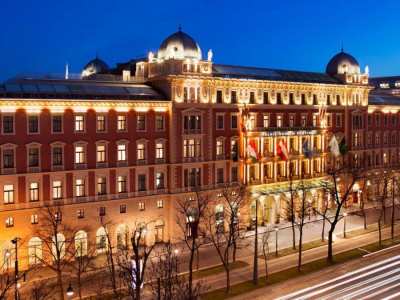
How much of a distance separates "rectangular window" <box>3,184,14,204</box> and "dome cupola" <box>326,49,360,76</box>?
219 feet

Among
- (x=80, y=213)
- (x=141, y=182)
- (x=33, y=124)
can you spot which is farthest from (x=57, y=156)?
(x=141, y=182)

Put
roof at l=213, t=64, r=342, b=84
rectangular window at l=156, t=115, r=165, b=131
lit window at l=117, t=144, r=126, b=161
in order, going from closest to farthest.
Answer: lit window at l=117, t=144, r=126, b=161, rectangular window at l=156, t=115, r=165, b=131, roof at l=213, t=64, r=342, b=84

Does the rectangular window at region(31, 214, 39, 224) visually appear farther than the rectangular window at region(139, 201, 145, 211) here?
No

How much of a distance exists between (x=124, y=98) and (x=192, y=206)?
18934 millimetres

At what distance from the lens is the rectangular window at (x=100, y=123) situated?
72.2 m

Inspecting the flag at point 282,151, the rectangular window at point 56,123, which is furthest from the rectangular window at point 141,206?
the flag at point 282,151

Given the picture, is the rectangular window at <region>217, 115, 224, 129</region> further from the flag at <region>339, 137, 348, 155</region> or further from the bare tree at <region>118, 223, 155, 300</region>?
the flag at <region>339, 137, 348, 155</region>

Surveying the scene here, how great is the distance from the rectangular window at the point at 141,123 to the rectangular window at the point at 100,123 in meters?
5.00

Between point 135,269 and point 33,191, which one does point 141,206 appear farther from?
point 135,269

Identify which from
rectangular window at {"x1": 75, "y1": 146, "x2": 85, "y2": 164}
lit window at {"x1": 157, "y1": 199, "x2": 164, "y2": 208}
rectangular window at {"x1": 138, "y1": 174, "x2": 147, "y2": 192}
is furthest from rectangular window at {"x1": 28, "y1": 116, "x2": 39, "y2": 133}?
lit window at {"x1": 157, "y1": 199, "x2": 164, "y2": 208}

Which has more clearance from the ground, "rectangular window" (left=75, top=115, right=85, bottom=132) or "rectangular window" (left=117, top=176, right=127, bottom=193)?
"rectangular window" (left=75, top=115, right=85, bottom=132)

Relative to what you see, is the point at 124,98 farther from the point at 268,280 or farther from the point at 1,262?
the point at 268,280

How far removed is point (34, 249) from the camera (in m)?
67.3

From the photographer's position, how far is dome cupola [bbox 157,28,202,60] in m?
80.7
